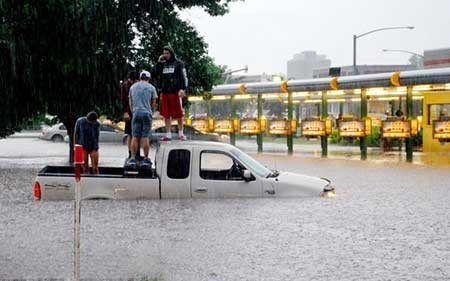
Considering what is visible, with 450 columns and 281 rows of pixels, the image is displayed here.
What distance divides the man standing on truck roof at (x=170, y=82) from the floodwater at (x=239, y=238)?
2.28 m

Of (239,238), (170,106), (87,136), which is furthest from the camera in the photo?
(87,136)

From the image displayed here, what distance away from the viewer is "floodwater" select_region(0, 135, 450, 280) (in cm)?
954

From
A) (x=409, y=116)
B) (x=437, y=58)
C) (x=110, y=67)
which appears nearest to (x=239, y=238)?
(x=110, y=67)

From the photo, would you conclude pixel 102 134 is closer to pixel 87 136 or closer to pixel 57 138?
pixel 57 138

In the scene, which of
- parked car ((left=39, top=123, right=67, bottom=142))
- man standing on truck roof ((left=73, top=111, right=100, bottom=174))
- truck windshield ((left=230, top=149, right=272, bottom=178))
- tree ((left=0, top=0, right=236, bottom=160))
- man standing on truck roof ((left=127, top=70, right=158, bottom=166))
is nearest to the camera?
truck windshield ((left=230, top=149, right=272, bottom=178))

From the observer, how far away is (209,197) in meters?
15.0

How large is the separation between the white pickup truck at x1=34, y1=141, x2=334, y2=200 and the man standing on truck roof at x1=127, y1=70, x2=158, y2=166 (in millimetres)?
728

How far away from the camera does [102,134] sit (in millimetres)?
47906

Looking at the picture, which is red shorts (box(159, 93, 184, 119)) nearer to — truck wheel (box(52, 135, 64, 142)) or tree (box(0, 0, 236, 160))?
tree (box(0, 0, 236, 160))

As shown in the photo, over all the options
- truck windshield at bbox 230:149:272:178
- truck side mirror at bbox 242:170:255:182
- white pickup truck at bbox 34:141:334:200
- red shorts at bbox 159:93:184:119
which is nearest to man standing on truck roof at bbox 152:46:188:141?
red shorts at bbox 159:93:184:119

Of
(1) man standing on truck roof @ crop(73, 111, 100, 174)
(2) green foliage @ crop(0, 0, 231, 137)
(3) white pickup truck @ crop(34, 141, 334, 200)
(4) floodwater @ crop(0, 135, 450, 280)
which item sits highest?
(2) green foliage @ crop(0, 0, 231, 137)

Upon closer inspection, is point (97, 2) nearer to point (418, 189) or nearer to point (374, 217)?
point (418, 189)

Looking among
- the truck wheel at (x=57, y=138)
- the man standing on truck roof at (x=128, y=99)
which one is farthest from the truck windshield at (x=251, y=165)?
the truck wheel at (x=57, y=138)

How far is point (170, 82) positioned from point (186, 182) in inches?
86.8
